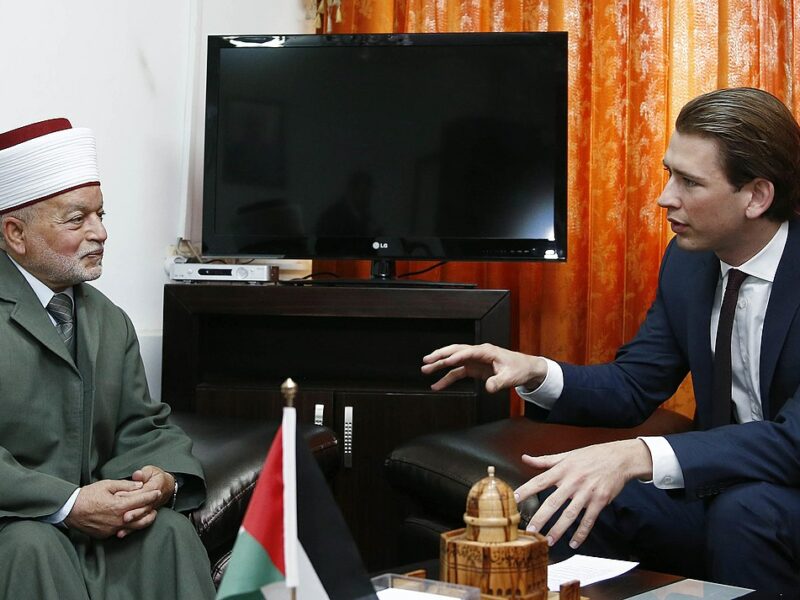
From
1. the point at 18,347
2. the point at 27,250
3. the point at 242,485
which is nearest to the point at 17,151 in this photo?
the point at 27,250

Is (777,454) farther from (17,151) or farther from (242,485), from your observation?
(17,151)

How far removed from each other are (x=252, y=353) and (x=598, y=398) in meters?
1.32

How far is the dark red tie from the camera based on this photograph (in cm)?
209

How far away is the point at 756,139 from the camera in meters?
2.09

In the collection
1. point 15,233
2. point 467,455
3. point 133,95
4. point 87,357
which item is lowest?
point 467,455

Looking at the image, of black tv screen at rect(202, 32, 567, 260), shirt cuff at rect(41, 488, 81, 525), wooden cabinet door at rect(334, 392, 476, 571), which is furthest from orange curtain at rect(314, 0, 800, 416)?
shirt cuff at rect(41, 488, 81, 525)

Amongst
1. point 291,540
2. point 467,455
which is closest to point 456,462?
point 467,455

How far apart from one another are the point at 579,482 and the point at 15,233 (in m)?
1.15

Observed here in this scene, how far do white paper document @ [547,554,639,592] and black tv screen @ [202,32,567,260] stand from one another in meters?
1.55

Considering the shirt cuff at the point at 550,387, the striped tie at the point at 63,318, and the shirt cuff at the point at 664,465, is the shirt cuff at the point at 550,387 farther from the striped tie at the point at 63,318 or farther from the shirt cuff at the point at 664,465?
the striped tie at the point at 63,318

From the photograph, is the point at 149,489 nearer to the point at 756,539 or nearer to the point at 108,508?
the point at 108,508

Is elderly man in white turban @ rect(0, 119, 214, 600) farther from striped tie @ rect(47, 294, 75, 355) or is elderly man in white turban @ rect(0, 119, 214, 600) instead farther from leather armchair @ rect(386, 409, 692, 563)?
leather armchair @ rect(386, 409, 692, 563)

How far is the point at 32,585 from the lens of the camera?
1.60m

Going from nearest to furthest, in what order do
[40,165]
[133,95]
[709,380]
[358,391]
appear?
[40,165]
[709,380]
[358,391]
[133,95]
